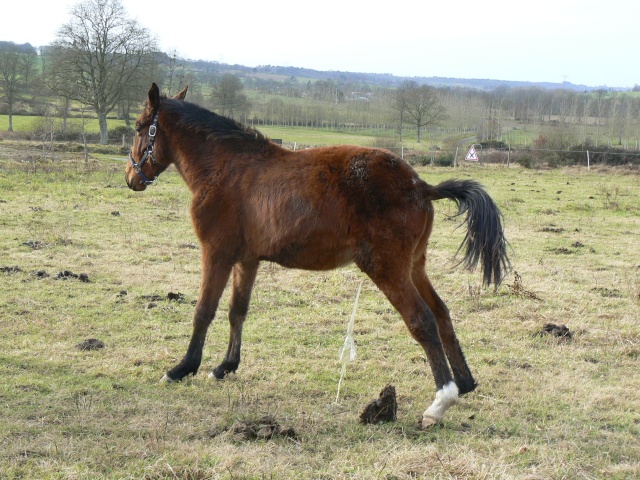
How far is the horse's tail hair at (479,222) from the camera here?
522cm

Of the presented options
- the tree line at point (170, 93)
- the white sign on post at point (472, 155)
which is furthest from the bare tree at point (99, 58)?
the white sign on post at point (472, 155)

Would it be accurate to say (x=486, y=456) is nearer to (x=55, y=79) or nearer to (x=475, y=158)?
(x=475, y=158)

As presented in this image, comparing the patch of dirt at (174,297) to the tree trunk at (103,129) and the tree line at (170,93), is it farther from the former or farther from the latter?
the tree trunk at (103,129)

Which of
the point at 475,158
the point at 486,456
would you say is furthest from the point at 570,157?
the point at 486,456

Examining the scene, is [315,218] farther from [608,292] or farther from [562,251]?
[562,251]

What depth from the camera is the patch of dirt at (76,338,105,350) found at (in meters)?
6.32

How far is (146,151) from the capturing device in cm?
617

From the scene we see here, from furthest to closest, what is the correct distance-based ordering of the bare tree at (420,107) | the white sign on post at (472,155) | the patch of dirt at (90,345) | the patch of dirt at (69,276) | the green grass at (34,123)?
the bare tree at (420,107) < the green grass at (34,123) < the white sign on post at (472,155) < the patch of dirt at (69,276) < the patch of dirt at (90,345)

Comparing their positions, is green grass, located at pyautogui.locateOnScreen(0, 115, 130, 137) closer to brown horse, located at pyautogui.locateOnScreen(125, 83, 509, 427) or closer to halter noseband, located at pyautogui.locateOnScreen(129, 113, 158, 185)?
halter noseband, located at pyautogui.locateOnScreen(129, 113, 158, 185)

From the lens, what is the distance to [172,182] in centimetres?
2238

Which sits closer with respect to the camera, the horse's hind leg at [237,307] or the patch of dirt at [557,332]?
the horse's hind leg at [237,307]

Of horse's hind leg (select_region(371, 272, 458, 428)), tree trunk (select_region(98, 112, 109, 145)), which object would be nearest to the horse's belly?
horse's hind leg (select_region(371, 272, 458, 428))

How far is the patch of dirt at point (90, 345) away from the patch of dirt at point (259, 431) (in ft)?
8.40

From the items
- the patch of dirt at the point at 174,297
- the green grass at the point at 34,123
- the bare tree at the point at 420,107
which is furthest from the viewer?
the bare tree at the point at 420,107
